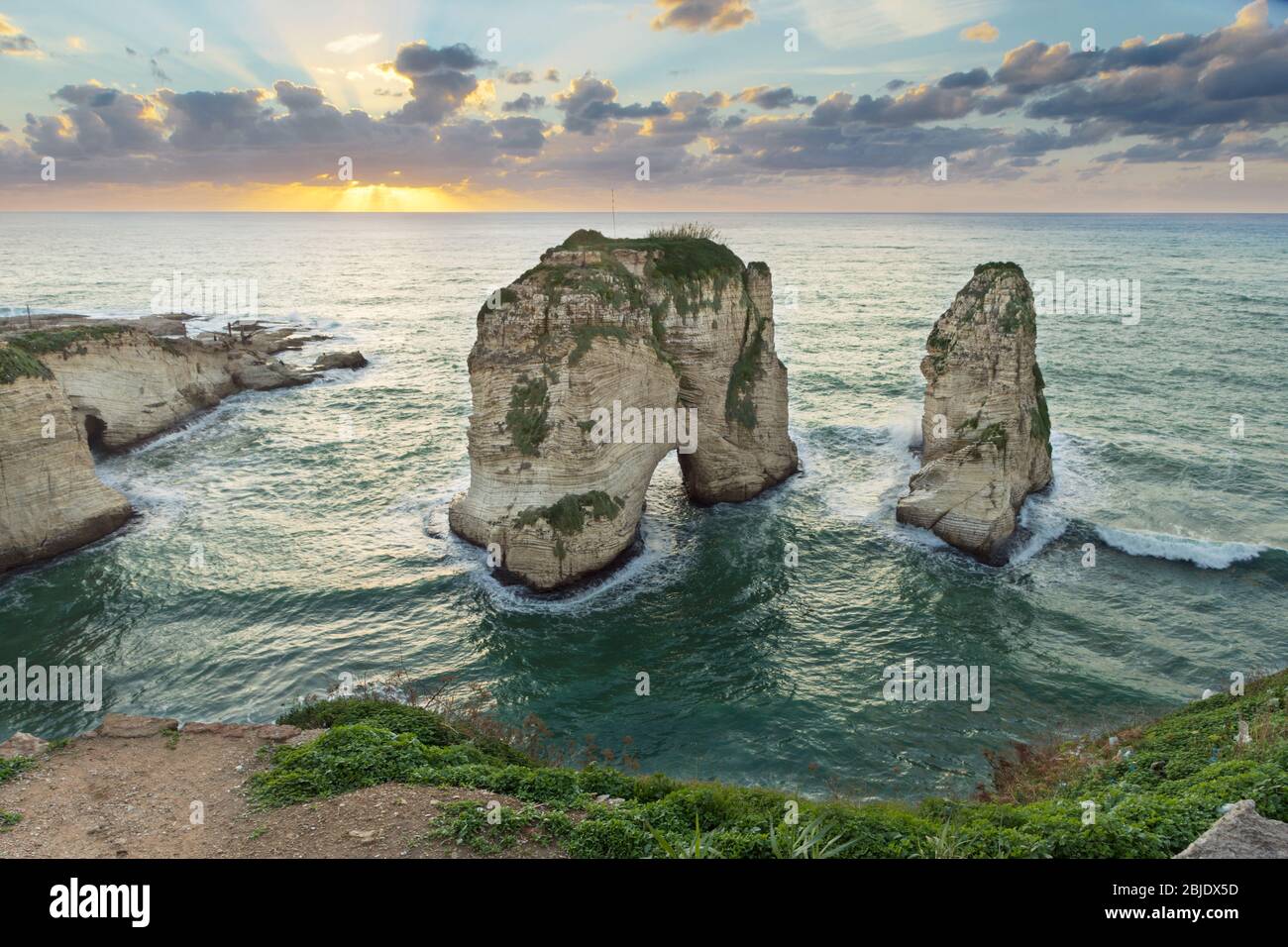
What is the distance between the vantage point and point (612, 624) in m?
22.6

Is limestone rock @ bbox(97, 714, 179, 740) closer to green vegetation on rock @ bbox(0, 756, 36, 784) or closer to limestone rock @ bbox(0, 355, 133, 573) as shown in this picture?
green vegetation on rock @ bbox(0, 756, 36, 784)

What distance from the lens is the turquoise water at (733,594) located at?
18.9 m

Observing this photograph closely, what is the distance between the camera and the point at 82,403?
1353 inches

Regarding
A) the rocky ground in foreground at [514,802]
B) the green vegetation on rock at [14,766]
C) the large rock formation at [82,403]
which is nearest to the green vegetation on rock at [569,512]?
the rocky ground in foreground at [514,802]

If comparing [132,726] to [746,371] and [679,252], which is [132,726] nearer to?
[679,252]

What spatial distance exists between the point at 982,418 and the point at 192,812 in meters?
25.4

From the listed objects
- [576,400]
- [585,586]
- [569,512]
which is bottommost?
[585,586]

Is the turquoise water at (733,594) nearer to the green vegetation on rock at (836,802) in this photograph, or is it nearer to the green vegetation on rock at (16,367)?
the green vegetation on rock at (836,802)

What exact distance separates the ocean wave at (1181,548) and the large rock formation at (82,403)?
1428 inches

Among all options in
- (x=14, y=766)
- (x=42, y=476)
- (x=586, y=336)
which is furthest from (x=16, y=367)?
(x=586, y=336)

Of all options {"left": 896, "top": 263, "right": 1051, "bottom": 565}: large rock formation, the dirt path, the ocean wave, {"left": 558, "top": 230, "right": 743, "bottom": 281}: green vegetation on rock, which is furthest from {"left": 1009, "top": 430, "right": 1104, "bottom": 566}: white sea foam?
the dirt path

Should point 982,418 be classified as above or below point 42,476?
above

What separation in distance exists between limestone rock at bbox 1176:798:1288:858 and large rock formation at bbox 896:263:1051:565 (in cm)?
1663

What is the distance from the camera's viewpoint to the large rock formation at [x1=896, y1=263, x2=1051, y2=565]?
2609cm
